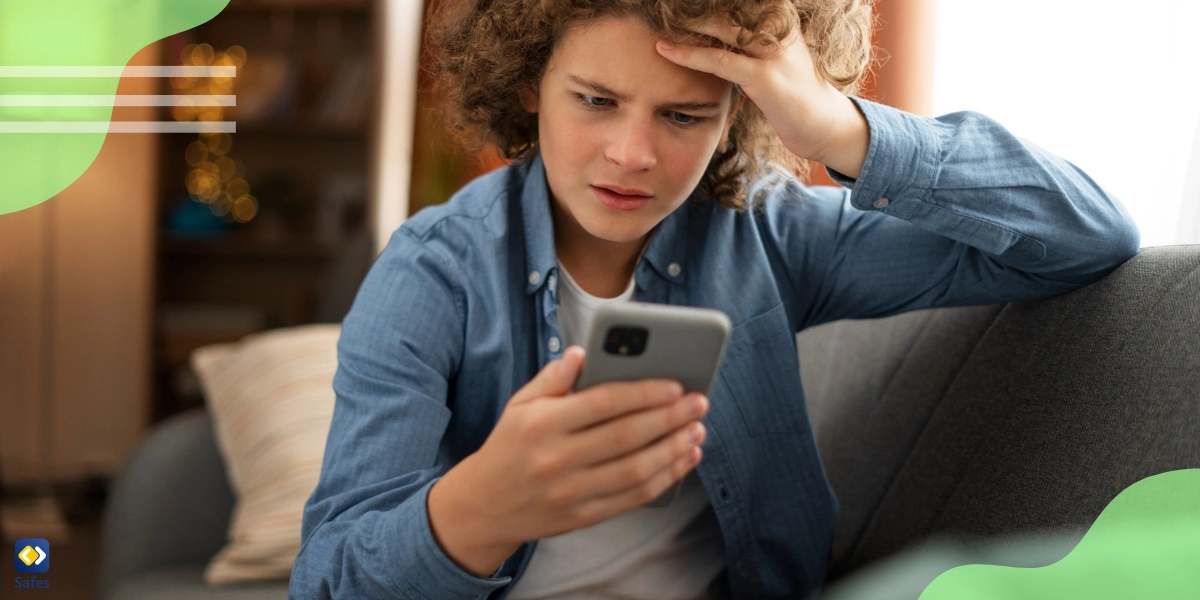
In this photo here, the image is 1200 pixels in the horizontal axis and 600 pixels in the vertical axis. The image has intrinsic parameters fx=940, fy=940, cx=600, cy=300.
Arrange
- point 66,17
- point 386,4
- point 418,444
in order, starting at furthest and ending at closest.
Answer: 1. point 386,4
2. point 66,17
3. point 418,444

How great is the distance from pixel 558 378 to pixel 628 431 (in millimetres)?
52

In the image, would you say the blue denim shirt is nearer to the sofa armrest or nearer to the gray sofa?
the gray sofa

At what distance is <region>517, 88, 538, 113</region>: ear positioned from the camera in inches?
37.6

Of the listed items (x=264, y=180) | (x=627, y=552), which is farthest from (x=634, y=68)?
(x=264, y=180)

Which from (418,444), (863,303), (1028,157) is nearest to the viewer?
(418,444)

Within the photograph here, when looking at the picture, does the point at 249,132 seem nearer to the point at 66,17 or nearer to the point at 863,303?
the point at 66,17

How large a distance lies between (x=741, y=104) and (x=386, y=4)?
2821 millimetres

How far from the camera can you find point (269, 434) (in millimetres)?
1402

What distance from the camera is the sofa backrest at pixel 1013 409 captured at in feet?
2.51

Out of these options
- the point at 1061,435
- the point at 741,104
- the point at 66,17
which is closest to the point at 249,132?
the point at 66,17

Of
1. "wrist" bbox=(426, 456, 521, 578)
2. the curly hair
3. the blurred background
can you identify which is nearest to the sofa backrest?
the curly hair

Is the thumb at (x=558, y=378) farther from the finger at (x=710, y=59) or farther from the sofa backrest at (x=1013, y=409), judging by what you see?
the sofa backrest at (x=1013, y=409)

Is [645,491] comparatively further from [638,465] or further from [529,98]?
[529,98]

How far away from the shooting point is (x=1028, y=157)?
35.1 inches
